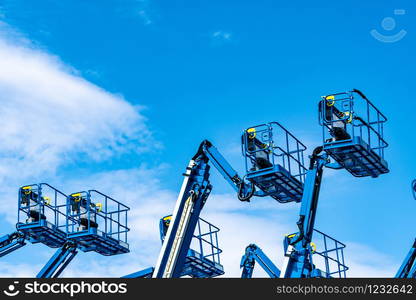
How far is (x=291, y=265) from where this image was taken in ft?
69.1

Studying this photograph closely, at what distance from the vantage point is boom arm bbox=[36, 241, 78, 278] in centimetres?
3247

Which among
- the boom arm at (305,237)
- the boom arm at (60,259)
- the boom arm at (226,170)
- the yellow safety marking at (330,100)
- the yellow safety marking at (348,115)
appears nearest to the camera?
the boom arm at (305,237)

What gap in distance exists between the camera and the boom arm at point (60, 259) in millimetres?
32469

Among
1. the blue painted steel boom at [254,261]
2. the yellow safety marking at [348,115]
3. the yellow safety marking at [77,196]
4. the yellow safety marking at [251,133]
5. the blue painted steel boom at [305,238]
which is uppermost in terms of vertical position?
the yellow safety marking at [77,196]

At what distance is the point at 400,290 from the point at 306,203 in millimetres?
4912

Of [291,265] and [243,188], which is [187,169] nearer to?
[243,188]

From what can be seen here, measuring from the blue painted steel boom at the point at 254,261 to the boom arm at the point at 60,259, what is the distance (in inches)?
321

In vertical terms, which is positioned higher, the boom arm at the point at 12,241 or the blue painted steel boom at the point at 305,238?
the boom arm at the point at 12,241

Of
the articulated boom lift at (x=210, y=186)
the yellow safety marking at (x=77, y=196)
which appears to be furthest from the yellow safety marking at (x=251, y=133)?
the yellow safety marking at (x=77, y=196)

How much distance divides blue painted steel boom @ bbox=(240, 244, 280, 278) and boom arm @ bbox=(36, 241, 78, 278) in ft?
26.8

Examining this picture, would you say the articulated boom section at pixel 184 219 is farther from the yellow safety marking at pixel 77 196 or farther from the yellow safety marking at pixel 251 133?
the yellow safety marking at pixel 77 196

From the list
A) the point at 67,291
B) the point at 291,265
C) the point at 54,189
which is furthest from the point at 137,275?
the point at 67,291

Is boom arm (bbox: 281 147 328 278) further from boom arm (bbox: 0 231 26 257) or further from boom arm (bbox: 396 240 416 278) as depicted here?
boom arm (bbox: 0 231 26 257)

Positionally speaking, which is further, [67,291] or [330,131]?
[330,131]
